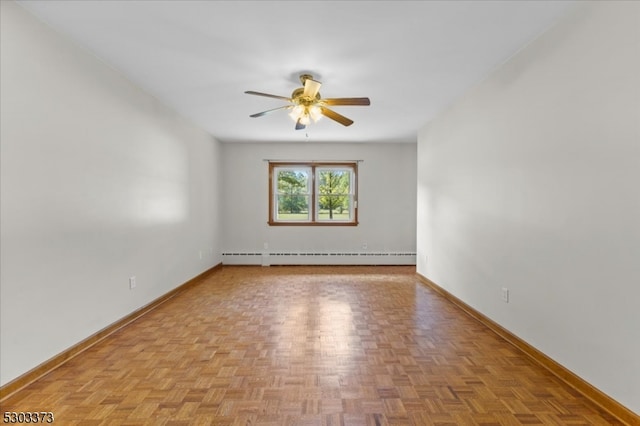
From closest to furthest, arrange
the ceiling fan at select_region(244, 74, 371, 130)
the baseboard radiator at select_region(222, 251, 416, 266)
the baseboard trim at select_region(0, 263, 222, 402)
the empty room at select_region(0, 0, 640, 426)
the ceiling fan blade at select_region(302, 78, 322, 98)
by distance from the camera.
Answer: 1. the empty room at select_region(0, 0, 640, 426)
2. the baseboard trim at select_region(0, 263, 222, 402)
3. the ceiling fan blade at select_region(302, 78, 322, 98)
4. the ceiling fan at select_region(244, 74, 371, 130)
5. the baseboard radiator at select_region(222, 251, 416, 266)

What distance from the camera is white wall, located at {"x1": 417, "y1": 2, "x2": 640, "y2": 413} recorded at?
1707 mm

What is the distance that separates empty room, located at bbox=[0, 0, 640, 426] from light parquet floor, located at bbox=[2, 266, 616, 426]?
2cm

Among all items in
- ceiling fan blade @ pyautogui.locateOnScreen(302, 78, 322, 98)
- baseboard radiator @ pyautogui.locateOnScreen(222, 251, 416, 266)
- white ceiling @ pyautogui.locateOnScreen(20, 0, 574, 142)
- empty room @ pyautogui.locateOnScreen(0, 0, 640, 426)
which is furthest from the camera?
baseboard radiator @ pyautogui.locateOnScreen(222, 251, 416, 266)

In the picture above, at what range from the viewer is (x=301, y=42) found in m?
2.49

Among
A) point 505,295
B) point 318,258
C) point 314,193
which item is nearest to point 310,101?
point 505,295

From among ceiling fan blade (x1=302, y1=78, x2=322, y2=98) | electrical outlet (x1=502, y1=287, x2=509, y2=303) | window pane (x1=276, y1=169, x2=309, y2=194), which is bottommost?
electrical outlet (x1=502, y1=287, x2=509, y2=303)

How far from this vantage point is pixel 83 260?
2.57 metres

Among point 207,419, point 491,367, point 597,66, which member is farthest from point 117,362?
point 597,66

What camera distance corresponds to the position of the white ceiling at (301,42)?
2080mm

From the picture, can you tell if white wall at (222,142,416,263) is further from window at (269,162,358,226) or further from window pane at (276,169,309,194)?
window pane at (276,169,309,194)

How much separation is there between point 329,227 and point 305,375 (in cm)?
435

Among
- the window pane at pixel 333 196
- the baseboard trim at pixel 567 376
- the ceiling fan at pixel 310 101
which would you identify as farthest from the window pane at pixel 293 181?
the baseboard trim at pixel 567 376

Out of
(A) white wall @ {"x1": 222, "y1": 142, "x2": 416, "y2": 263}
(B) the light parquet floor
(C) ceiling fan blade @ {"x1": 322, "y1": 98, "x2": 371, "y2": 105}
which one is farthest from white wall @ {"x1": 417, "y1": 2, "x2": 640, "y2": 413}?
(A) white wall @ {"x1": 222, "y1": 142, "x2": 416, "y2": 263}

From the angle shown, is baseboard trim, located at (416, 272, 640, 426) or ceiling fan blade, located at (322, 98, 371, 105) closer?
baseboard trim, located at (416, 272, 640, 426)
